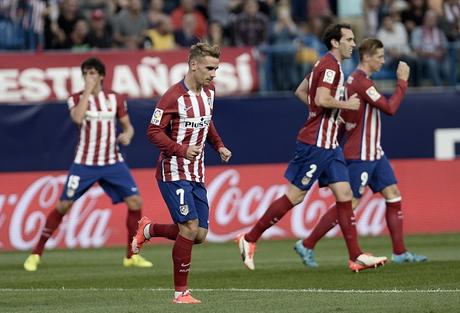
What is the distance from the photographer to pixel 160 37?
2209 centimetres

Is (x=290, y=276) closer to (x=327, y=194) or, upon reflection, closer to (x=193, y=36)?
(x=327, y=194)

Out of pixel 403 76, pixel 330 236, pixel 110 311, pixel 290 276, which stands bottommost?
pixel 330 236

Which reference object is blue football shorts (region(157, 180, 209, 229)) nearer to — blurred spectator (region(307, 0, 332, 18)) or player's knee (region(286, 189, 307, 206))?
player's knee (region(286, 189, 307, 206))

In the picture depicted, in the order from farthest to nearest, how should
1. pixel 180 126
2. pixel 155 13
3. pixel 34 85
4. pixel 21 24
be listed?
1. pixel 155 13
2. pixel 21 24
3. pixel 34 85
4. pixel 180 126

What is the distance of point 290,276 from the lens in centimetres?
1298

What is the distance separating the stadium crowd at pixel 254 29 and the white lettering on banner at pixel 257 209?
2824mm

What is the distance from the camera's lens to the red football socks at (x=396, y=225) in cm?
1438

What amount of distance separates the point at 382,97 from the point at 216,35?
28.3 feet

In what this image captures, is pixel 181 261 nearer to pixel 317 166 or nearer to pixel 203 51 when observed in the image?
pixel 203 51

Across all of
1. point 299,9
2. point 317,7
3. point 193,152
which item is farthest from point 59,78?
point 193,152

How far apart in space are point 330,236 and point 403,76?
628cm

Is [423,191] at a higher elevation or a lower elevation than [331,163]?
lower

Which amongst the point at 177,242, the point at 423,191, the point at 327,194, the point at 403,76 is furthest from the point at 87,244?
the point at 177,242

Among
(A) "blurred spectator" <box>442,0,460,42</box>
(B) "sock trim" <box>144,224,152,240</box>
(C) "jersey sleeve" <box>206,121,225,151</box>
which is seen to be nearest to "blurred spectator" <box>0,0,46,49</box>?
(A) "blurred spectator" <box>442,0,460,42</box>
